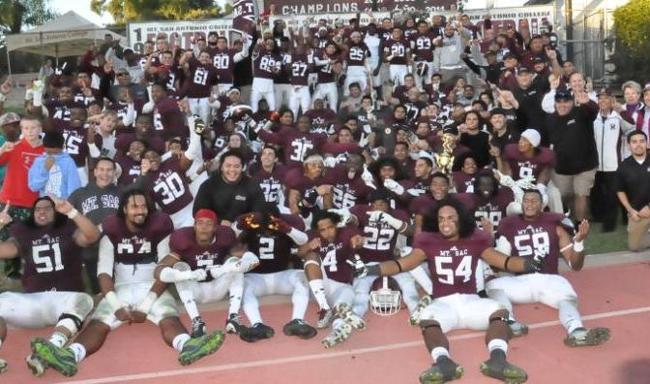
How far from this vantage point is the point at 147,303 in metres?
6.50

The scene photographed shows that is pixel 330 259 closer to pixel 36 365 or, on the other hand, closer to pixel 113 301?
pixel 113 301

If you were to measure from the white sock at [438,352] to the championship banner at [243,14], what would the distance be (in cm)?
1222

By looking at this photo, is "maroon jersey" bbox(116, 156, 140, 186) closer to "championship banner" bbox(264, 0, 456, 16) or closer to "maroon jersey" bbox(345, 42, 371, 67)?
"maroon jersey" bbox(345, 42, 371, 67)

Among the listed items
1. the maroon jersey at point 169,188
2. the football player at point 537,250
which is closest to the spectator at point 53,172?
the maroon jersey at point 169,188

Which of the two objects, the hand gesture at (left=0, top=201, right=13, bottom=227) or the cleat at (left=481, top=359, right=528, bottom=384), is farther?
the hand gesture at (left=0, top=201, right=13, bottom=227)

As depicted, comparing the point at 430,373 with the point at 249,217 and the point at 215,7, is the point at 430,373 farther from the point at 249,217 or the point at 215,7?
the point at 215,7

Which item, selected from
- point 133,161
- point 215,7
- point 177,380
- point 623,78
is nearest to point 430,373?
point 177,380

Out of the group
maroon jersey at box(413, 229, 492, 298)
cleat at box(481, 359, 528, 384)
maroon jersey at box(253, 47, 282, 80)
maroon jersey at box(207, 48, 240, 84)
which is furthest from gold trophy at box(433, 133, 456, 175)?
maroon jersey at box(207, 48, 240, 84)

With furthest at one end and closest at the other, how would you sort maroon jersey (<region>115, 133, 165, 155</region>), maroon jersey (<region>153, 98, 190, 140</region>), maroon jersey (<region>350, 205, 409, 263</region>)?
1. maroon jersey (<region>153, 98, 190, 140</region>)
2. maroon jersey (<region>115, 133, 165, 155</region>)
3. maroon jersey (<region>350, 205, 409, 263</region>)

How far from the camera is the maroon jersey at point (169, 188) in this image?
27.5ft

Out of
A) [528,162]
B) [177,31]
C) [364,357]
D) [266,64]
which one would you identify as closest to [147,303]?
[364,357]

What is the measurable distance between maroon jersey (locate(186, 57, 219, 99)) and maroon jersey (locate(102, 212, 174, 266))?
7499 mm

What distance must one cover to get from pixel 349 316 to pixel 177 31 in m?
13.7

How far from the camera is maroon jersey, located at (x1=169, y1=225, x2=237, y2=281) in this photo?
6754mm
